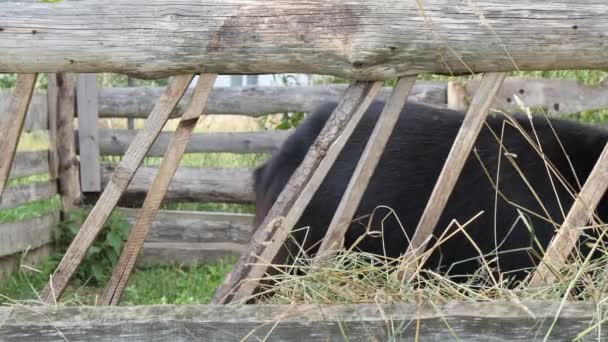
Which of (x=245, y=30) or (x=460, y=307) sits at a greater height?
(x=245, y=30)

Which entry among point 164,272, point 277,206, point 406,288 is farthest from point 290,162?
point 164,272

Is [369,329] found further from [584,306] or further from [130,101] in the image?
[130,101]

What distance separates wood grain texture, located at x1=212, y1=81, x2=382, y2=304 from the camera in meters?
3.17

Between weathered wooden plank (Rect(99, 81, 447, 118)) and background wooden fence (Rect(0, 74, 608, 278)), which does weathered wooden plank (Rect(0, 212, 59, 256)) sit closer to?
background wooden fence (Rect(0, 74, 608, 278))

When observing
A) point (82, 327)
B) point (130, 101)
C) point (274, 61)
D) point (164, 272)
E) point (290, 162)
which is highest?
point (274, 61)

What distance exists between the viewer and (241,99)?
343 inches

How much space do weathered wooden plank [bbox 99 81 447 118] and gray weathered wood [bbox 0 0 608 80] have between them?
5.29m

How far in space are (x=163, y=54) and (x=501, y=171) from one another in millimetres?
2078

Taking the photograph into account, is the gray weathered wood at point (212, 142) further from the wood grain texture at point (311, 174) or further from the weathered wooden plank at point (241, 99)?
the wood grain texture at point (311, 174)

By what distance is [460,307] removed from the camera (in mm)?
2795

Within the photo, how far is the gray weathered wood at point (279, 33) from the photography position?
2.99 meters

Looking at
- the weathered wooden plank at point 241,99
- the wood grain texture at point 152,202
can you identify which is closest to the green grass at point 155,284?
the weathered wooden plank at point 241,99

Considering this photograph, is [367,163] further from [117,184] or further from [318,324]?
[117,184]

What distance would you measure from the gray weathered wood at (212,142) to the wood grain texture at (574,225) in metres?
5.63
